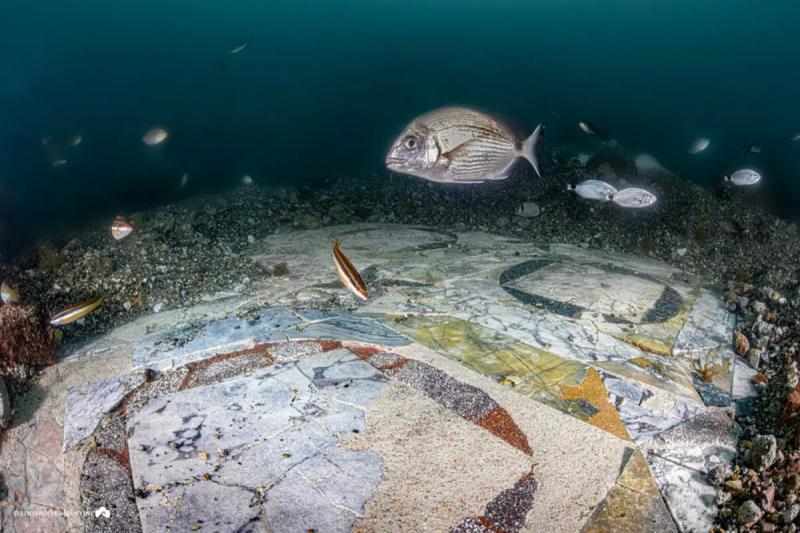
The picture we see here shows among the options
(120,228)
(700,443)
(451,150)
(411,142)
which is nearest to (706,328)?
(700,443)

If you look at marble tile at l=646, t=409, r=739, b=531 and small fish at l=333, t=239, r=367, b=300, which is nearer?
marble tile at l=646, t=409, r=739, b=531

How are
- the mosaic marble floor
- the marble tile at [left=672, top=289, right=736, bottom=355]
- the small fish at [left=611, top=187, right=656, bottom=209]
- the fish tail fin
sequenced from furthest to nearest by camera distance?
the small fish at [left=611, top=187, right=656, bottom=209], the marble tile at [left=672, top=289, right=736, bottom=355], the fish tail fin, the mosaic marble floor

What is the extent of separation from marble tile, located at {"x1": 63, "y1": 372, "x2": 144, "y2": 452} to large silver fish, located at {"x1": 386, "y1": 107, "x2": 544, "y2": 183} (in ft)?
9.31

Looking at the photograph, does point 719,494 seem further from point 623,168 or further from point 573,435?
point 623,168

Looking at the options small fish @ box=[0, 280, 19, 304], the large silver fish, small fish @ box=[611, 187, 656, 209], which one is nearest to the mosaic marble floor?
small fish @ box=[0, 280, 19, 304]

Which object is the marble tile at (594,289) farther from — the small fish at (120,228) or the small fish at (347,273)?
the small fish at (120,228)

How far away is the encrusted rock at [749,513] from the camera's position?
2641 millimetres

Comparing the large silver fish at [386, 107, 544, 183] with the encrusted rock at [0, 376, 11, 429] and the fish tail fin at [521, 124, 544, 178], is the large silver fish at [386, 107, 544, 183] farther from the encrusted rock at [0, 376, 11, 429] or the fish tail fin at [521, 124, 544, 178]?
the encrusted rock at [0, 376, 11, 429]

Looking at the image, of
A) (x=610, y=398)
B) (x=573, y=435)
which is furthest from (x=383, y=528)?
(x=610, y=398)

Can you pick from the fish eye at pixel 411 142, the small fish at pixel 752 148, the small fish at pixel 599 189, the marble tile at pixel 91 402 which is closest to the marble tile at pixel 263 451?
the marble tile at pixel 91 402

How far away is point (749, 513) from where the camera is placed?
2.66m

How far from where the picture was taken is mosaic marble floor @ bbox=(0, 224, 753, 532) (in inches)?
108

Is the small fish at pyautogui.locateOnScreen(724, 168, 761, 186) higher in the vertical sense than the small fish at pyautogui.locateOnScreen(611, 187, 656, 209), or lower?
higher

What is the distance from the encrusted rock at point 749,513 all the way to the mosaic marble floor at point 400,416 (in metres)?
0.18
